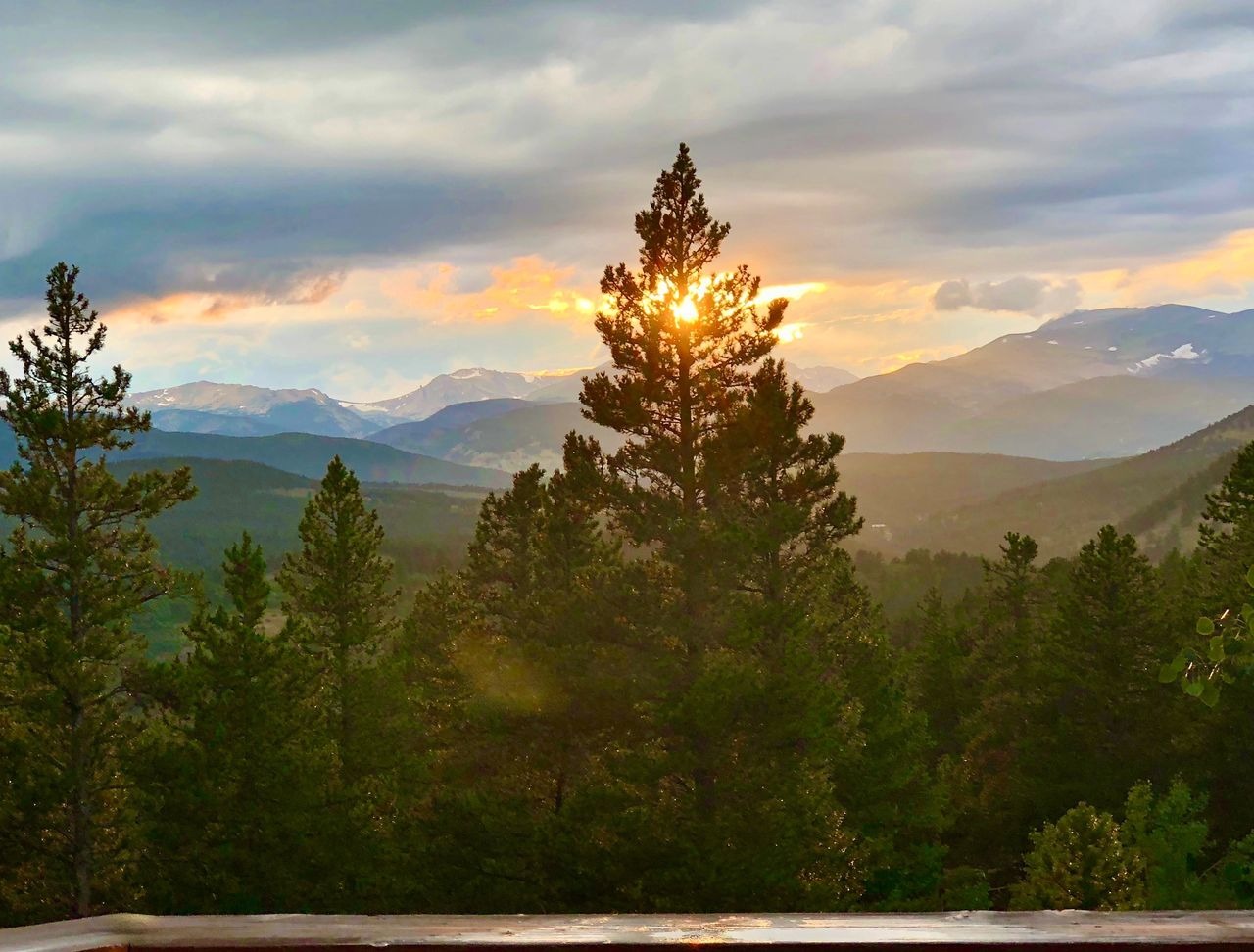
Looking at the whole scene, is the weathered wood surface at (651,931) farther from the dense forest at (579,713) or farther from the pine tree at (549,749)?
the pine tree at (549,749)

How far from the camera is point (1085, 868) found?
2153 cm

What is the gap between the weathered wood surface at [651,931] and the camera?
7.93 feet

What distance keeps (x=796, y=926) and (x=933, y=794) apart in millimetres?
31285

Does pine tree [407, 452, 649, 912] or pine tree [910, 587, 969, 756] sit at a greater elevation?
pine tree [407, 452, 649, 912]

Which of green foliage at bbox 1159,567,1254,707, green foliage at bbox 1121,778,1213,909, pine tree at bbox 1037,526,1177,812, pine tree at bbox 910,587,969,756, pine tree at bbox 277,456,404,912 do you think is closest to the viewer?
green foliage at bbox 1159,567,1254,707

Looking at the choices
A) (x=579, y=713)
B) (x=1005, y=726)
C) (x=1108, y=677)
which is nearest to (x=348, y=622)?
(x=579, y=713)

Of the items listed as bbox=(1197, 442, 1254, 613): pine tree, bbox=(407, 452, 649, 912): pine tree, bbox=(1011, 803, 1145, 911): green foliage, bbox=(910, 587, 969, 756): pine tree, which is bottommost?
bbox=(910, 587, 969, 756): pine tree

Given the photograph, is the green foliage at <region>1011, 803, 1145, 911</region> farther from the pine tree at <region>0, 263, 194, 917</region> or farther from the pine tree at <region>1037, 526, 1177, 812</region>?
the pine tree at <region>0, 263, 194, 917</region>

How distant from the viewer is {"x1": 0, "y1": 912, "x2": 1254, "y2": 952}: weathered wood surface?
2.42 m

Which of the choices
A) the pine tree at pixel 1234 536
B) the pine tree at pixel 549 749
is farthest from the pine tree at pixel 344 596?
the pine tree at pixel 1234 536

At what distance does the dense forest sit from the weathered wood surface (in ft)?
57.4

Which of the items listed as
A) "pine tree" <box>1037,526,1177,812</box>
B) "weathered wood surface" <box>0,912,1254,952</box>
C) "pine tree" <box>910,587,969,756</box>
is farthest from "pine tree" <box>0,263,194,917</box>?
"pine tree" <box>910,587,969,756</box>

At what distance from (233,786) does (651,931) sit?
25.3 m

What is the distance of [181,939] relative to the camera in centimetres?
254
